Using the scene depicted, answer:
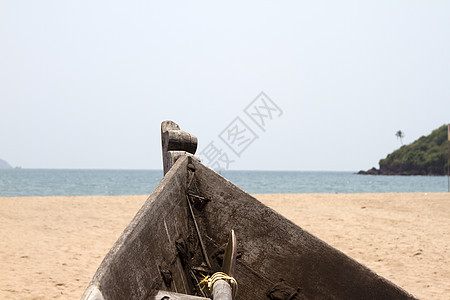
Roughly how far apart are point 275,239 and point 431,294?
3.50 metres

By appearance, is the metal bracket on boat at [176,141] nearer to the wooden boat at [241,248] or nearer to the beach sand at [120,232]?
the wooden boat at [241,248]

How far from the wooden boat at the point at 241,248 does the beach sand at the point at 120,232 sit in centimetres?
306

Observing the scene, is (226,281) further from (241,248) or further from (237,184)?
(237,184)

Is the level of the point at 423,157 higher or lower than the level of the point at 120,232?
higher

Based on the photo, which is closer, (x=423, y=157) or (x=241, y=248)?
(x=241, y=248)

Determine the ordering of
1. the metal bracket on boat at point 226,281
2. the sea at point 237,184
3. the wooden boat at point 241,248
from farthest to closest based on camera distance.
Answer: the sea at point 237,184 < the wooden boat at point 241,248 < the metal bracket on boat at point 226,281

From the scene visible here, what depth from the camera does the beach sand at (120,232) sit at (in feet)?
17.6

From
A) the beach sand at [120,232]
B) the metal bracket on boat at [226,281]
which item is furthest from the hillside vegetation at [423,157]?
the metal bracket on boat at [226,281]

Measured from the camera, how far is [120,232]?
8.70m

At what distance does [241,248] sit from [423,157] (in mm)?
85654

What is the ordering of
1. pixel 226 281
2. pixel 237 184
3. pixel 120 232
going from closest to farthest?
pixel 226 281 < pixel 120 232 < pixel 237 184

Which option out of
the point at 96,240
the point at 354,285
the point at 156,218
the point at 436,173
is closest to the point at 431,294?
the point at 354,285

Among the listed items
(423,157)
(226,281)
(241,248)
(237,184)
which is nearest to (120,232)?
(241,248)

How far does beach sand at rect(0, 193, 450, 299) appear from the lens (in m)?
5.36
